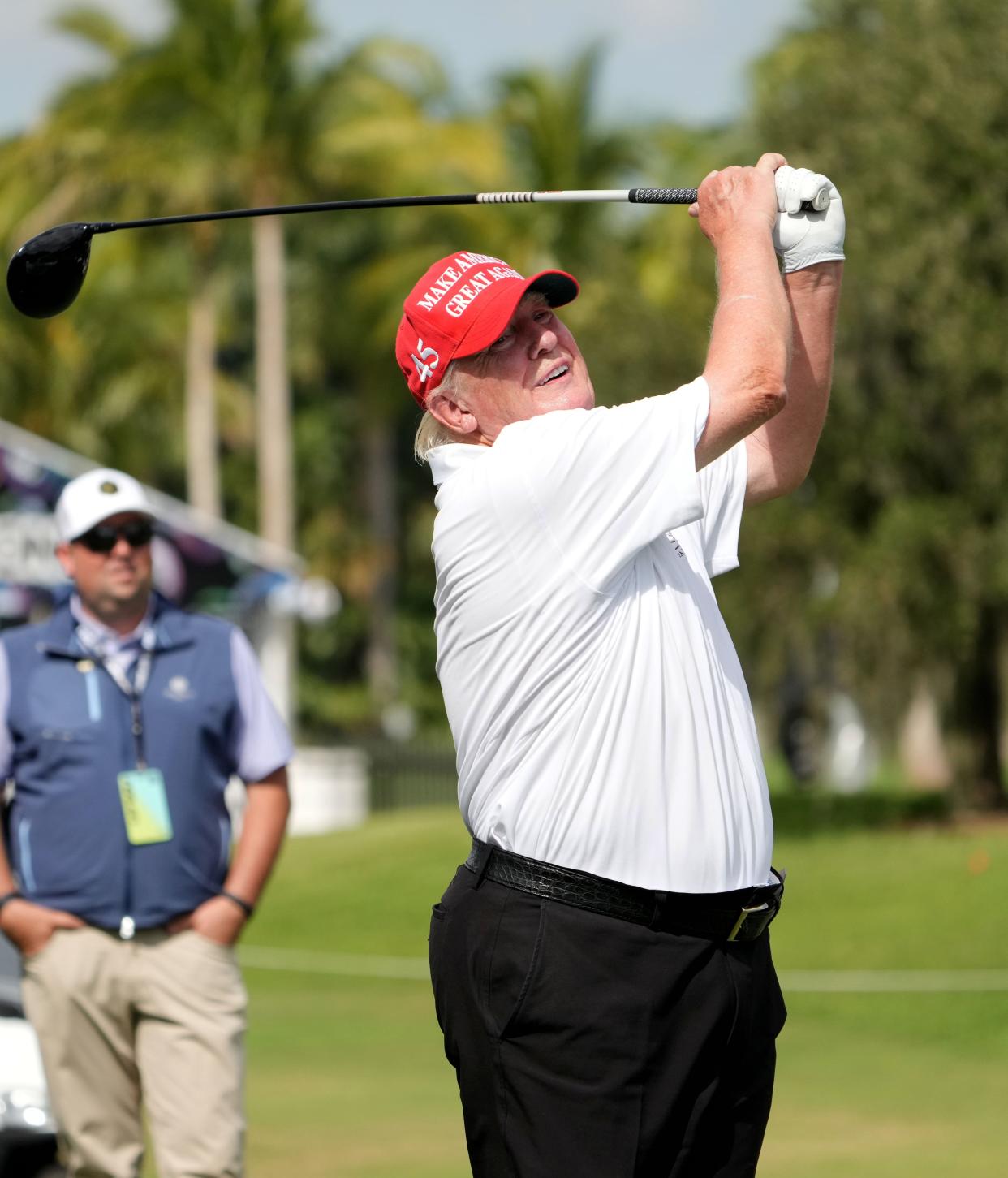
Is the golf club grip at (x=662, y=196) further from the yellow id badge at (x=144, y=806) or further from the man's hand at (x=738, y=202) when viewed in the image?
the yellow id badge at (x=144, y=806)

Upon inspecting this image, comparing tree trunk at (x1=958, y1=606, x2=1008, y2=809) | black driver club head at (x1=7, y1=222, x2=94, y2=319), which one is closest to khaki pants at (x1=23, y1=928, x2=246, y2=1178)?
black driver club head at (x1=7, y1=222, x2=94, y2=319)

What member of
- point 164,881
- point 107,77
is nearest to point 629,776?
point 164,881

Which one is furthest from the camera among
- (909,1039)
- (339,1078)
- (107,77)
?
(107,77)

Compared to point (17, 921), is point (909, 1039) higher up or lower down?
lower down

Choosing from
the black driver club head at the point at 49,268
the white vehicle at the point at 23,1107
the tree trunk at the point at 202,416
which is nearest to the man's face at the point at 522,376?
the black driver club head at the point at 49,268

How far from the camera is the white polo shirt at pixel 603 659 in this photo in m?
3.44

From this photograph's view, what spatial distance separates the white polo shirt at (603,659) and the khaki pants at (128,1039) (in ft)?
7.96

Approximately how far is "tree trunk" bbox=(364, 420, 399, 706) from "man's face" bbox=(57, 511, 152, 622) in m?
40.2

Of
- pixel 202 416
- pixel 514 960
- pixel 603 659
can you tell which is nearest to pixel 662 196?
pixel 603 659

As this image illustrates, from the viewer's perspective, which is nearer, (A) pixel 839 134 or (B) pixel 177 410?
(A) pixel 839 134

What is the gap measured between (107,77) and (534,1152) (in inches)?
1331

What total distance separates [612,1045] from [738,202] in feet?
4.40

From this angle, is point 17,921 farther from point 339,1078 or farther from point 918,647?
point 918,647

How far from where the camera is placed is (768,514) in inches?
891
